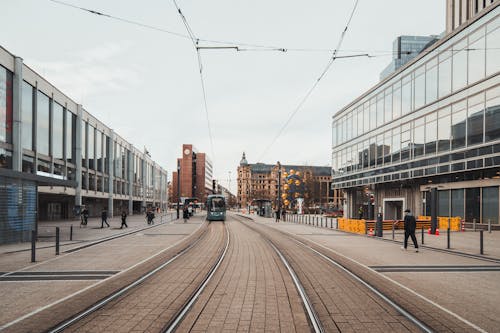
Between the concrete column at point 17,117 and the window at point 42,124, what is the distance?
5.02 metres

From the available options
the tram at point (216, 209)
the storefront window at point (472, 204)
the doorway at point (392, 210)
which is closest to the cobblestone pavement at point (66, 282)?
the storefront window at point (472, 204)

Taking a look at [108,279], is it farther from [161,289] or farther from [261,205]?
[261,205]

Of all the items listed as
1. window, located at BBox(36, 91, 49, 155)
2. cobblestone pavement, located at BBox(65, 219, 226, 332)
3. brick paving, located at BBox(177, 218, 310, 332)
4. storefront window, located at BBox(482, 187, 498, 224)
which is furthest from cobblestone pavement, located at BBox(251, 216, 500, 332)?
window, located at BBox(36, 91, 49, 155)

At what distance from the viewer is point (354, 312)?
6.94 metres

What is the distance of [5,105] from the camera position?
102ft

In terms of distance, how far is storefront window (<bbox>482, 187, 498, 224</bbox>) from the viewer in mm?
28391

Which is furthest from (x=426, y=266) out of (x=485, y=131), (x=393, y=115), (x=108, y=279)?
(x=393, y=115)

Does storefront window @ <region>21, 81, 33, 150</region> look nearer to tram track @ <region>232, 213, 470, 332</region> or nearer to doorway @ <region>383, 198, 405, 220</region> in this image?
tram track @ <region>232, 213, 470, 332</region>

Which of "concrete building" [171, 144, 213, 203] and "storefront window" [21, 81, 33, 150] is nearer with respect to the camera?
"storefront window" [21, 81, 33, 150]

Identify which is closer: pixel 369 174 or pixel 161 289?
pixel 161 289

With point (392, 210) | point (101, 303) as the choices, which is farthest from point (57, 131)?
point (101, 303)

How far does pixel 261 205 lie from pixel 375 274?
62320 millimetres

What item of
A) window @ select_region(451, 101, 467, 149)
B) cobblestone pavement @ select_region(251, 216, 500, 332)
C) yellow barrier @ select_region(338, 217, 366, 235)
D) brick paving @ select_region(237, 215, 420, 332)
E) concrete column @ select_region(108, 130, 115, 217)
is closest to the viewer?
brick paving @ select_region(237, 215, 420, 332)

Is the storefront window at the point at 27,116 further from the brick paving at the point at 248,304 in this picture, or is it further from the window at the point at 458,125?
the window at the point at 458,125
